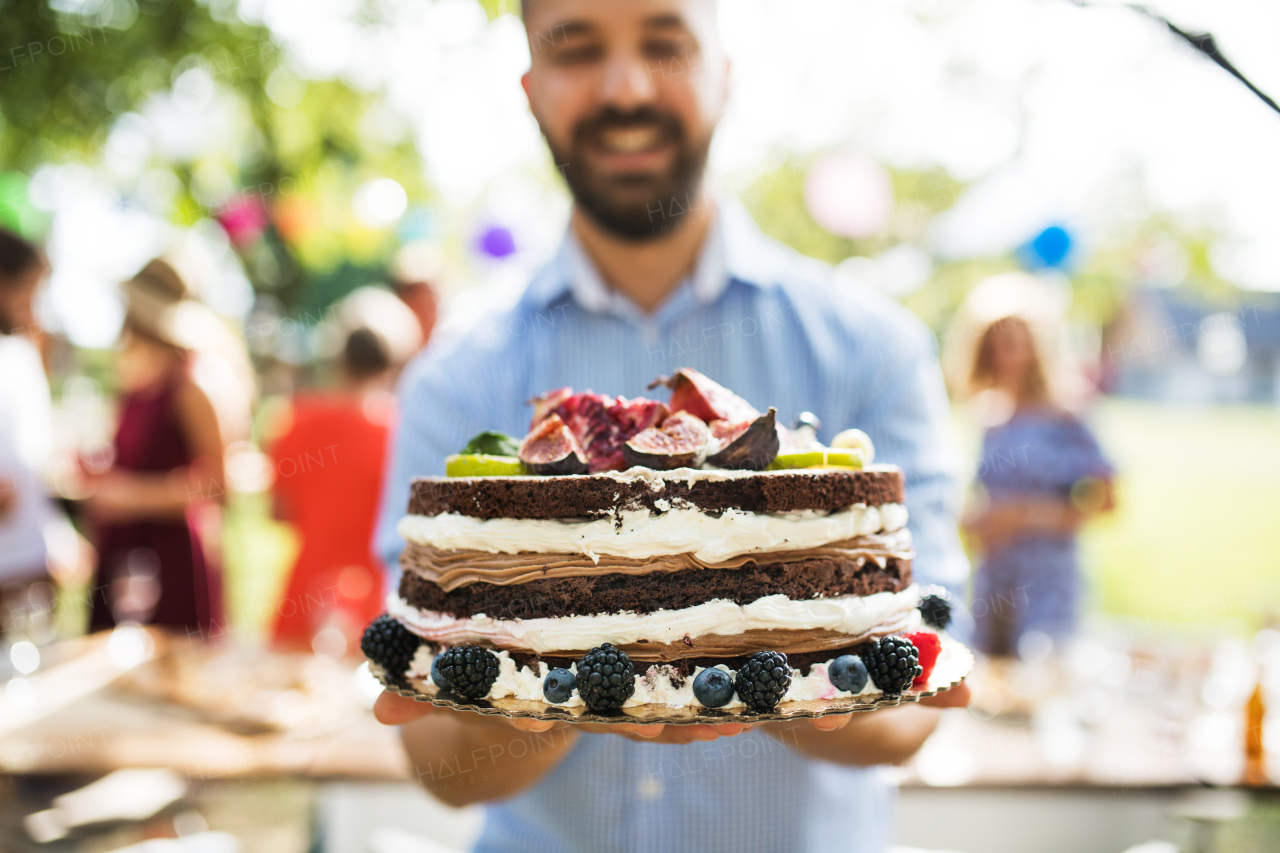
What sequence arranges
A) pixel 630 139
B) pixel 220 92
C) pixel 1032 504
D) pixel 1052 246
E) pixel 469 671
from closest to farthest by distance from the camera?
pixel 469 671 → pixel 630 139 → pixel 1032 504 → pixel 1052 246 → pixel 220 92

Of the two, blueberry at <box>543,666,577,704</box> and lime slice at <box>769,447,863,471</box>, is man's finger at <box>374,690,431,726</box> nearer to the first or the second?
blueberry at <box>543,666,577,704</box>

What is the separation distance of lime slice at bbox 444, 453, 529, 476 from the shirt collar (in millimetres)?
1006

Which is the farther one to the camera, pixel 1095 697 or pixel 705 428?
pixel 1095 697

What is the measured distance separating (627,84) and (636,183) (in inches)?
11.0

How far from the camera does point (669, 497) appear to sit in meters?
2.01

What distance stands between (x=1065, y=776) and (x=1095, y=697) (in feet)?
3.01

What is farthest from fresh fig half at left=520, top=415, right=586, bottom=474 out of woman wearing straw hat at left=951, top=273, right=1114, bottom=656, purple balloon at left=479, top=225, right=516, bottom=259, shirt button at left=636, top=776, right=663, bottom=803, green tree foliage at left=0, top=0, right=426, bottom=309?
green tree foliage at left=0, top=0, right=426, bottom=309

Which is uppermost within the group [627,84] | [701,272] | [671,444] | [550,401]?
[627,84]

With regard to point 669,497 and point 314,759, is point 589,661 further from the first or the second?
point 314,759

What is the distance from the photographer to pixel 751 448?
2.03 meters

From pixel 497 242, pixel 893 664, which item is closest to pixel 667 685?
pixel 893 664

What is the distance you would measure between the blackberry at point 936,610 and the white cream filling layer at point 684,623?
0.76 feet

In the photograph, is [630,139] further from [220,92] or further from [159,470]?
[220,92]

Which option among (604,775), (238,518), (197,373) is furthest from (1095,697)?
(238,518)
